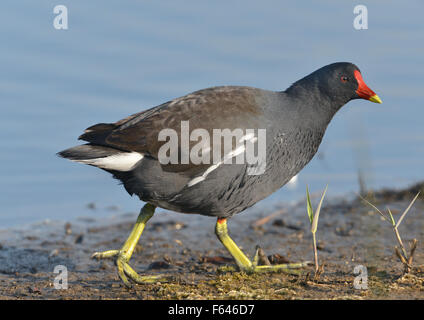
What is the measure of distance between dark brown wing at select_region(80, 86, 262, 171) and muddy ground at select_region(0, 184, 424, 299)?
0.97 m

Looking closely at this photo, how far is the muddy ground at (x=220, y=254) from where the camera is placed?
409 centimetres

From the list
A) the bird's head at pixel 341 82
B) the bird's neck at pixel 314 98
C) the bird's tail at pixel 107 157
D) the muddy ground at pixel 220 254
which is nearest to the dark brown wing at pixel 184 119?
the bird's tail at pixel 107 157

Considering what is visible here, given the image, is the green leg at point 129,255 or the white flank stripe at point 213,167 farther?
the green leg at point 129,255

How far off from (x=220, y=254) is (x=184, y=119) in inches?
65.6

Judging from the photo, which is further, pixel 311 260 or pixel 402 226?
pixel 402 226

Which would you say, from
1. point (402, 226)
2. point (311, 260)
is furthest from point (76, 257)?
point (402, 226)

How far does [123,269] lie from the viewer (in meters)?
4.57

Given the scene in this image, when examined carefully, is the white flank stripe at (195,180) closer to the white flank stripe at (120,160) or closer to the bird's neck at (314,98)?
the white flank stripe at (120,160)

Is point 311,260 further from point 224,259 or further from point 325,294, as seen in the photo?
point 325,294

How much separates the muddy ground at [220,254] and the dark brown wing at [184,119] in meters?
0.97

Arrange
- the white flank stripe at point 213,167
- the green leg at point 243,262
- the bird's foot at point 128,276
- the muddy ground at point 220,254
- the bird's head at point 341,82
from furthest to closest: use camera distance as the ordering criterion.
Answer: the bird's head at point 341,82
the green leg at point 243,262
the bird's foot at point 128,276
the white flank stripe at point 213,167
the muddy ground at point 220,254

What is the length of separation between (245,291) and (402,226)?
2.95m

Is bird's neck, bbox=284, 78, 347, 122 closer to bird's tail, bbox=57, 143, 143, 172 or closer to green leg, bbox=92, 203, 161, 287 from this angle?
bird's tail, bbox=57, 143, 143, 172

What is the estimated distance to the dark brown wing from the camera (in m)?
4.43
